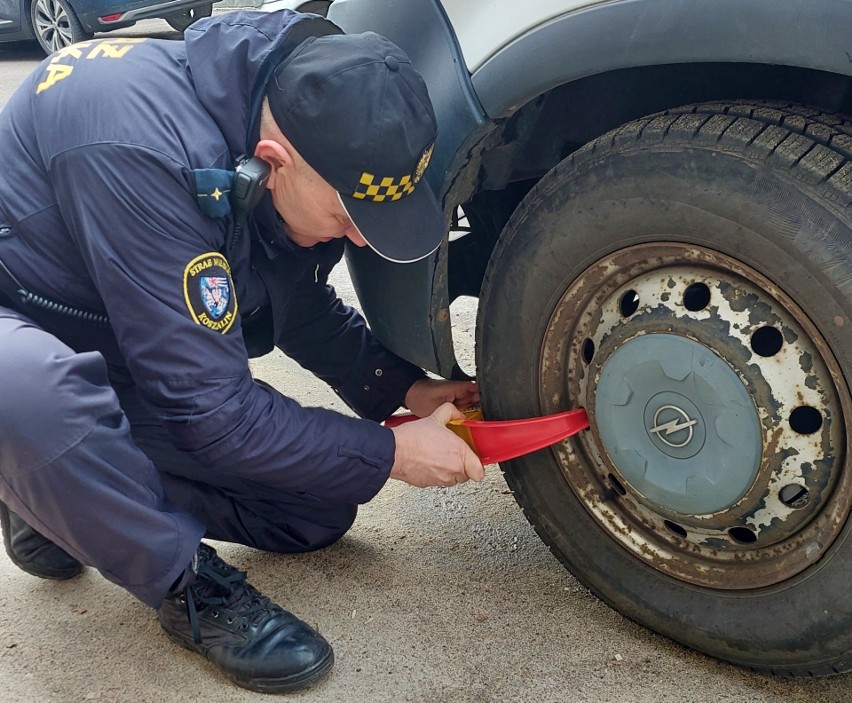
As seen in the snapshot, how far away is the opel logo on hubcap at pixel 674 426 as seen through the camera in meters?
1.40

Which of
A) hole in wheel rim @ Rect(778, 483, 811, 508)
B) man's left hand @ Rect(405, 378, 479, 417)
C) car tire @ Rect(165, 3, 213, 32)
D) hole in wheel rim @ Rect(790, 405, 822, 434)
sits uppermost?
hole in wheel rim @ Rect(790, 405, 822, 434)

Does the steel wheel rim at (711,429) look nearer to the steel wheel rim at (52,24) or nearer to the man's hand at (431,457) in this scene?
the man's hand at (431,457)

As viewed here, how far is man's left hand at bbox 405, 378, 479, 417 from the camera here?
1.99 metres

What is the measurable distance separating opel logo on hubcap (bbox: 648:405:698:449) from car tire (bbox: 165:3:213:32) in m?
6.28

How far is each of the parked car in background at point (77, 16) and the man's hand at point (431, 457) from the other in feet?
19.0

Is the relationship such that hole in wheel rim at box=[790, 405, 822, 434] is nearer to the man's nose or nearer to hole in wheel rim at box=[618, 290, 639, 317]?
hole in wheel rim at box=[618, 290, 639, 317]

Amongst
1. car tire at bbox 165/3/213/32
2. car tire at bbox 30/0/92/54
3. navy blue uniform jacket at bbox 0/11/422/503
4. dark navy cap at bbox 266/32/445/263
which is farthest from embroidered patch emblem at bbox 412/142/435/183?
car tire at bbox 30/0/92/54

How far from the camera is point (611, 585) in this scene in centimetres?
161

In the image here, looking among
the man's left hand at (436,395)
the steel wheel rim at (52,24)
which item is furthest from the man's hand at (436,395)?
the steel wheel rim at (52,24)

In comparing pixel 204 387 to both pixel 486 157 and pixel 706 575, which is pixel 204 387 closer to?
pixel 486 157

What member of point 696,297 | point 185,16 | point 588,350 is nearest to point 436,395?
point 588,350

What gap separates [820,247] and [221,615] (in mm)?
1165

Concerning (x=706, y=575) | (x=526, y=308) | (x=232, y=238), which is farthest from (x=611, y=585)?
(x=232, y=238)

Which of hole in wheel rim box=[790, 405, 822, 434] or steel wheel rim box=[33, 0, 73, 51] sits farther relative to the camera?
steel wheel rim box=[33, 0, 73, 51]
